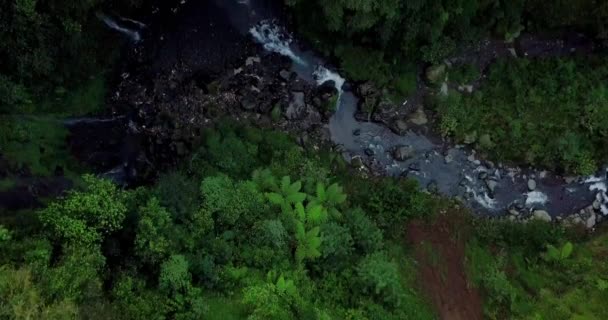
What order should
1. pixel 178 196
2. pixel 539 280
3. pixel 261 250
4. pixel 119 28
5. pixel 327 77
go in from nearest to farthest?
1. pixel 178 196
2. pixel 261 250
3. pixel 539 280
4. pixel 119 28
5. pixel 327 77

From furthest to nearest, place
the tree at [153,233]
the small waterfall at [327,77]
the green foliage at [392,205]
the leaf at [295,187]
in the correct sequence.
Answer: the small waterfall at [327,77] < the green foliage at [392,205] < the leaf at [295,187] < the tree at [153,233]

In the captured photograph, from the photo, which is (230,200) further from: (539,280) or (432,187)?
(539,280)

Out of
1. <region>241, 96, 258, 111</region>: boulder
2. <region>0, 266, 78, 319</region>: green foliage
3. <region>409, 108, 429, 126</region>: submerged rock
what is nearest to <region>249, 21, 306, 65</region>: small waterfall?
<region>241, 96, 258, 111</region>: boulder

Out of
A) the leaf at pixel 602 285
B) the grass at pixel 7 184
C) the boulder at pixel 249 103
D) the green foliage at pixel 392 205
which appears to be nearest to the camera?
the grass at pixel 7 184

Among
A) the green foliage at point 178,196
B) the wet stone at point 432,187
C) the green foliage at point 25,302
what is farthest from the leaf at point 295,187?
the green foliage at point 25,302

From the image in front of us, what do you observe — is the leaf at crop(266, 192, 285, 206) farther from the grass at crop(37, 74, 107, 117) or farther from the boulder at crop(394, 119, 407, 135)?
the grass at crop(37, 74, 107, 117)

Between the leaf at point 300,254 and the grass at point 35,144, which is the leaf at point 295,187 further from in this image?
the grass at point 35,144

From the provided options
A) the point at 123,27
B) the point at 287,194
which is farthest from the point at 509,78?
the point at 123,27
